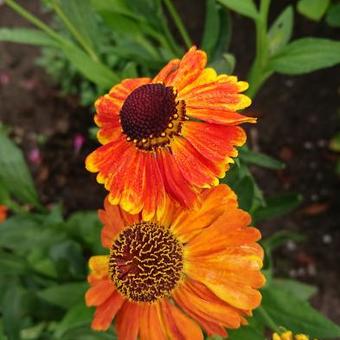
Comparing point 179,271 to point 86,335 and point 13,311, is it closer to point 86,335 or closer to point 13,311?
point 86,335

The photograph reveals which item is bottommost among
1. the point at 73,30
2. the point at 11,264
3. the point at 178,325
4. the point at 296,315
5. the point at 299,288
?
the point at 299,288

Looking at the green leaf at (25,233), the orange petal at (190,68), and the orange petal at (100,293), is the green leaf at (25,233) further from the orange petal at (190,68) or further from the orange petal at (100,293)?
the orange petal at (190,68)

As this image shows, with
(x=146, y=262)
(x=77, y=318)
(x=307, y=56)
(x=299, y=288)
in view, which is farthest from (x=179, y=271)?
(x=299, y=288)

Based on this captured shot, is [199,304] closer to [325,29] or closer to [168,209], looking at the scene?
[168,209]

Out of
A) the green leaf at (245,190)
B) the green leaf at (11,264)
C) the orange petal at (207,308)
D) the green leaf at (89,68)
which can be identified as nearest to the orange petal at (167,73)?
the green leaf at (245,190)

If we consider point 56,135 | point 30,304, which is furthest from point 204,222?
point 56,135

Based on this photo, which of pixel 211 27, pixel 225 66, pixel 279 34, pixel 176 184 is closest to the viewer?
pixel 176 184

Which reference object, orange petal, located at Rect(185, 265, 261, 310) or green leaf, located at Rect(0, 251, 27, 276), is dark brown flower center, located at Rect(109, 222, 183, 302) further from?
green leaf, located at Rect(0, 251, 27, 276)

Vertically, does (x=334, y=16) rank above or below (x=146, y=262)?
below

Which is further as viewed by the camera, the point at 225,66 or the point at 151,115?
the point at 225,66
